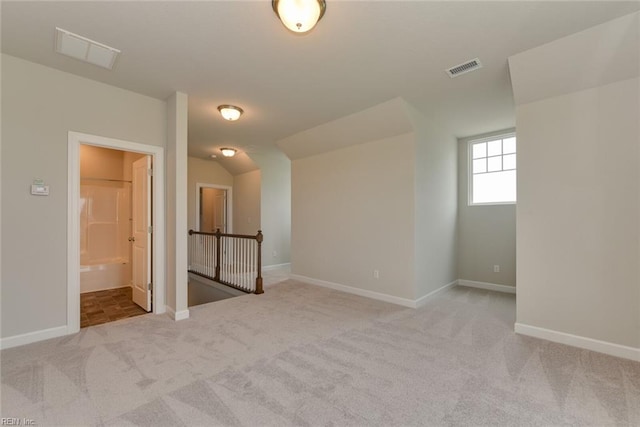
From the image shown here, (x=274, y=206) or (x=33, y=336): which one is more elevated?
(x=274, y=206)

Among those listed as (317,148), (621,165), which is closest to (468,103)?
(621,165)

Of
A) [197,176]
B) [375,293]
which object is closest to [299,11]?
[375,293]

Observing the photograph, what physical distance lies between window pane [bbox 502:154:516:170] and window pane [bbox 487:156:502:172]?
0.06 metres

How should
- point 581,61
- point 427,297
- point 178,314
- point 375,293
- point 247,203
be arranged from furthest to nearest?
1. point 247,203
2. point 375,293
3. point 427,297
4. point 178,314
5. point 581,61

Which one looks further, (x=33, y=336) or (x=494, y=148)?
(x=494, y=148)

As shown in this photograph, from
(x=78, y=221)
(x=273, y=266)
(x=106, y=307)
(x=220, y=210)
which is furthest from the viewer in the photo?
(x=220, y=210)

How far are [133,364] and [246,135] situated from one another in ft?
13.0

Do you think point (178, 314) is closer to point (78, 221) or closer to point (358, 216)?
point (78, 221)

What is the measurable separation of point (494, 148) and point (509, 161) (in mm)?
368

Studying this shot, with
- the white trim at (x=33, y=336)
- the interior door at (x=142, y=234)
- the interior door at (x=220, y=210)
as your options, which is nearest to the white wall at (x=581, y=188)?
the interior door at (x=142, y=234)

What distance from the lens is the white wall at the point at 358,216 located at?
4.07 meters

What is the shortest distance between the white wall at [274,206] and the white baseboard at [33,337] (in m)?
4.26

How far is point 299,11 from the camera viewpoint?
188 centimetres

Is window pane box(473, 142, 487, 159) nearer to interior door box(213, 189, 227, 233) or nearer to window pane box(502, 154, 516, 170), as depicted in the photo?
window pane box(502, 154, 516, 170)
